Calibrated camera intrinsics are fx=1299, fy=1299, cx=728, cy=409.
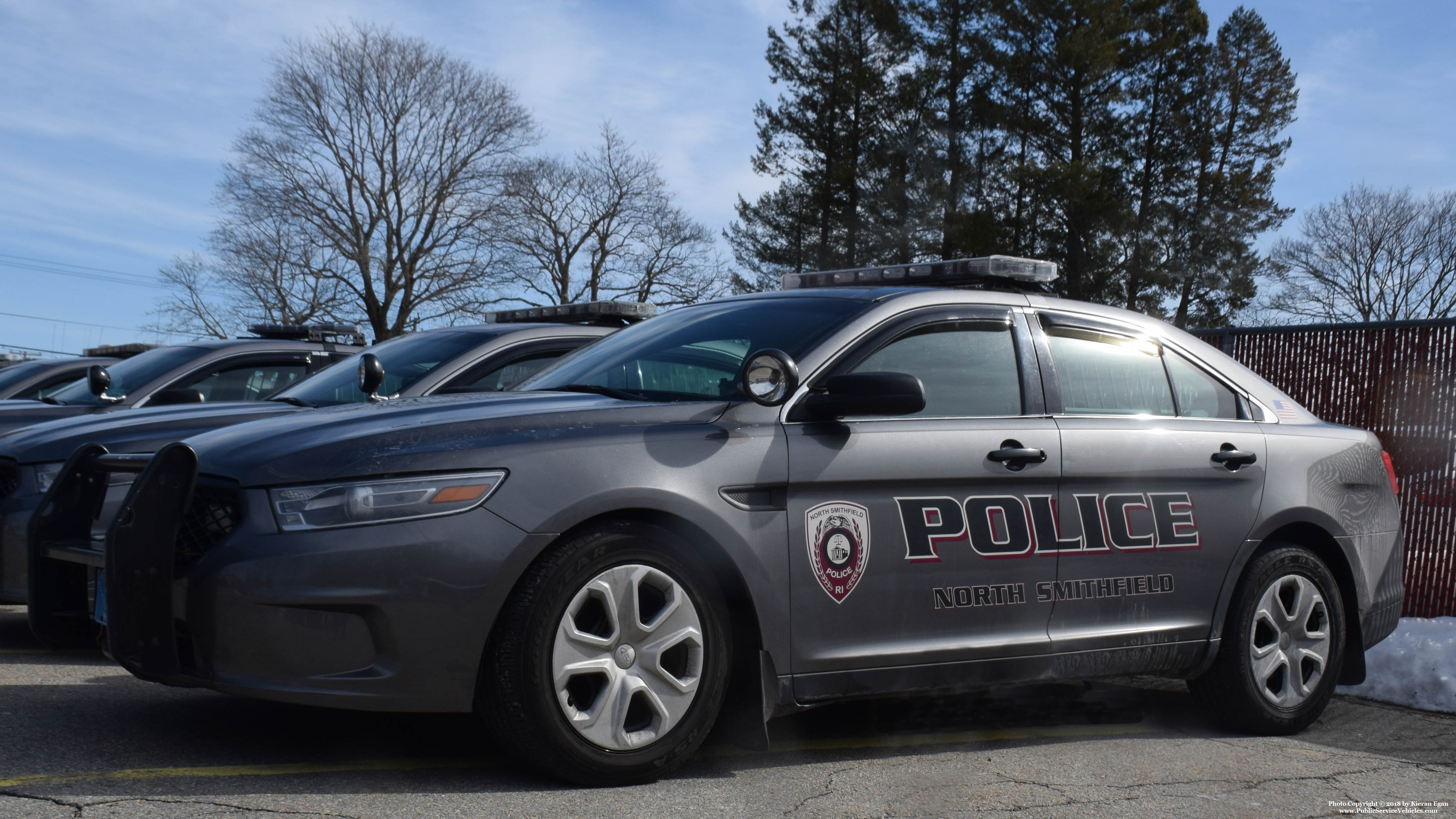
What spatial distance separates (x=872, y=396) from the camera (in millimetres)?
3895

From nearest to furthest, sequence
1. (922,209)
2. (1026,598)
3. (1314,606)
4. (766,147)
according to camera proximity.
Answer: (1026,598) < (1314,606) < (922,209) < (766,147)

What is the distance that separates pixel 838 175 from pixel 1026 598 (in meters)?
30.7

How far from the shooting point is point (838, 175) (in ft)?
113

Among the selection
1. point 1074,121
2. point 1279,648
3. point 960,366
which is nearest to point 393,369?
point 960,366

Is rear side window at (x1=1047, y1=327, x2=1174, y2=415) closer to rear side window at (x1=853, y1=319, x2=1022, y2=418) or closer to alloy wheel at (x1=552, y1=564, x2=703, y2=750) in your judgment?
rear side window at (x1=853, y1=319, x2=1022, y2=418)

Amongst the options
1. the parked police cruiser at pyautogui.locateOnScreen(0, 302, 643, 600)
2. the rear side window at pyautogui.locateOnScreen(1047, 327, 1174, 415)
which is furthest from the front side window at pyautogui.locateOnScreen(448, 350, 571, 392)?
the rear side window at pyautogui.locateOnScreen(1047, 327, 1174, 415)

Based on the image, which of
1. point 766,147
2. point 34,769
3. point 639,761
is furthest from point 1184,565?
point 766,147

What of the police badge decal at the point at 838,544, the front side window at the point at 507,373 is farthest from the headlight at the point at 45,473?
the police badge decal at the point at 838,544

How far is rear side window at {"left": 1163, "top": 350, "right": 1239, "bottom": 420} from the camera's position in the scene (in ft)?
16.6

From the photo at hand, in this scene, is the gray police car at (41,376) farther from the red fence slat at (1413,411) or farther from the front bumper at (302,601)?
the red fence slat at (1413,411)

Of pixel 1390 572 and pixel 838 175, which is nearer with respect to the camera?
pixel 1390 572

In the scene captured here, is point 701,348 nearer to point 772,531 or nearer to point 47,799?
point 772,531

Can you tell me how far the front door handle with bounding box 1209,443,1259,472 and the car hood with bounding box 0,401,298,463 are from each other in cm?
372

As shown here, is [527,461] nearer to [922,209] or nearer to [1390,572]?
[1390,572]
